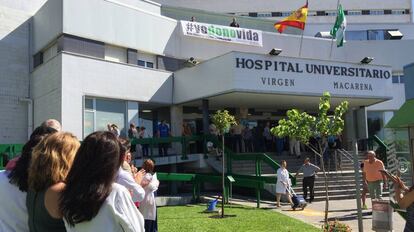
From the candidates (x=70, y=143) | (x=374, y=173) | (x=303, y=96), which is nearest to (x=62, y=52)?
(x=303, y=96)

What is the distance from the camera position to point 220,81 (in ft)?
66.0

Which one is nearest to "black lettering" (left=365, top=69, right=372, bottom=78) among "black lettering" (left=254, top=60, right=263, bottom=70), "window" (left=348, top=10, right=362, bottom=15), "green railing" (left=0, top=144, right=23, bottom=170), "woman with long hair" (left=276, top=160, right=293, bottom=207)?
"black lettering" (left=254, top=60, right=263, bottom=70)

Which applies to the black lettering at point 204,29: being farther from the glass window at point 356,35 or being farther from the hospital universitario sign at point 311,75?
the glass window at point 356,35

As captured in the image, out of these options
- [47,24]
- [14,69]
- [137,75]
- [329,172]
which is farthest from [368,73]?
[14,69]

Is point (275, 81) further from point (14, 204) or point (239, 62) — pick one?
point (14, 204)

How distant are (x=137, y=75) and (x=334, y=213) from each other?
1113 centimetres

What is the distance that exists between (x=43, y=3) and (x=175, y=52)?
6.56 metres

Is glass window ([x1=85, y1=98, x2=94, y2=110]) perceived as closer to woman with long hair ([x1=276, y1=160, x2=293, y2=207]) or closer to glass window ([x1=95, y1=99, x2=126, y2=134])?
glass window ([x1=95, y1=99, x2=126, y2=134])

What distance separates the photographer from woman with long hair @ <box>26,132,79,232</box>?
3.05 meters

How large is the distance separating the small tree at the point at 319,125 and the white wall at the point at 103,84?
1052 centimetres

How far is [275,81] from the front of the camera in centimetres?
2064

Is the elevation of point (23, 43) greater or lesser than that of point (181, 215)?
greater

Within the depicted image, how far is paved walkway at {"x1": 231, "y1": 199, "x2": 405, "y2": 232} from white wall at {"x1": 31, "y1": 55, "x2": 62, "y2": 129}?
8.12 meters

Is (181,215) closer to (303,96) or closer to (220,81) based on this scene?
(220,81)
